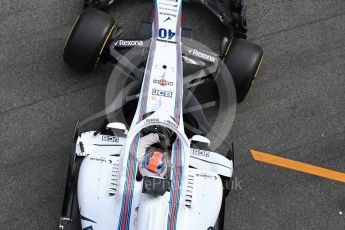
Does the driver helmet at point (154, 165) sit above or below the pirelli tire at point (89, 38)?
below

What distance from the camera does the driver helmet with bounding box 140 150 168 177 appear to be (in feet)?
11.5

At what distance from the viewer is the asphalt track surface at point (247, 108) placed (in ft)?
15.6

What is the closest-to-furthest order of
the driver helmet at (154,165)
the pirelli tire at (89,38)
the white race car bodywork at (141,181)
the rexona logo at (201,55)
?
the driver helmet at (154,165) < the white race car bodywork at (141,181) < the pirelli tire at (89,38) < the rexona logo at (201,55)

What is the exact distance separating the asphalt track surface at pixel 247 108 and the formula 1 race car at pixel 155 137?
0.43m

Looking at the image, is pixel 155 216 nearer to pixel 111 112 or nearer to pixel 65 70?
pixel 111 112

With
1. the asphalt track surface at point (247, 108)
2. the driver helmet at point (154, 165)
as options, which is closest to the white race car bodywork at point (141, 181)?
the driver helmet at point (154, 165)

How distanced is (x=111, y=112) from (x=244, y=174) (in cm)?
153

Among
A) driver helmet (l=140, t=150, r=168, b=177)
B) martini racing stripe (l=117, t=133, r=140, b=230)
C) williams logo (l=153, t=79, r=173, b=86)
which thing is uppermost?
williams logo (l=153, t=79, r=173, b=86)

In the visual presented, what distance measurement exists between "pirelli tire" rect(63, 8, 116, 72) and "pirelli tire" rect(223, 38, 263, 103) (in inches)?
48.3

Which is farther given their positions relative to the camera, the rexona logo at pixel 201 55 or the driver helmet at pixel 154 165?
the rexona logo at pixel 201 55

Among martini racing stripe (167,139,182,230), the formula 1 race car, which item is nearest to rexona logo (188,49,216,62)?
the formula 1 race car

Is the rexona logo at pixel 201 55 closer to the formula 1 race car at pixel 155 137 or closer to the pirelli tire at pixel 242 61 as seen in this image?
the formula 1 race car at pixel 155 137

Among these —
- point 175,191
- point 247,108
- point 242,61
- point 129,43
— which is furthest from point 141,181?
point 247,108

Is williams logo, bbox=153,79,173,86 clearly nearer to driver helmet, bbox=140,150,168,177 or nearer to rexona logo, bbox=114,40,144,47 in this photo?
rexona logo, bbox=114,40,144,47
